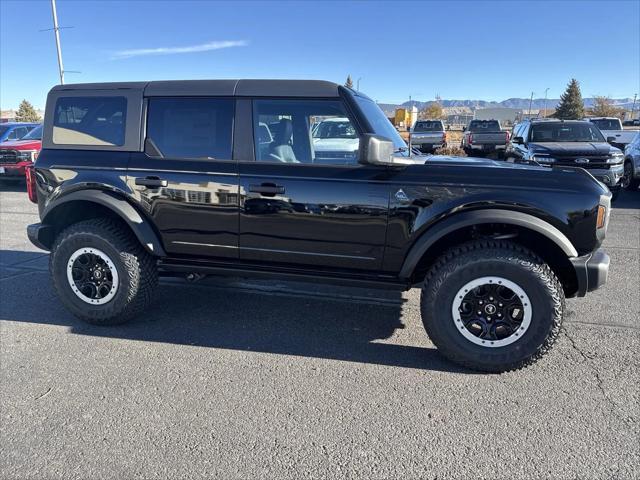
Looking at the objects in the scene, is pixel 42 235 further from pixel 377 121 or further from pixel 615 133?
pixel 615 133

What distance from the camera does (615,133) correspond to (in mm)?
18594

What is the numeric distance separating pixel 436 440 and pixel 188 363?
1799 mm

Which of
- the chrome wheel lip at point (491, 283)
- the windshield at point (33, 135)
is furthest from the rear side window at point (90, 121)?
the windshield at point (33, 135)

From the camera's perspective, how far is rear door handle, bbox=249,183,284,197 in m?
3.44

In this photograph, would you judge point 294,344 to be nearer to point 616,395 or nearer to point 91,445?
point 91,445

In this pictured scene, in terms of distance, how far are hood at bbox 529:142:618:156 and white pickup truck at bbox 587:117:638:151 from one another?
28.6 feet

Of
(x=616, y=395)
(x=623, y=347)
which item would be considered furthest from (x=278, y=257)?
(x=623, y=347)

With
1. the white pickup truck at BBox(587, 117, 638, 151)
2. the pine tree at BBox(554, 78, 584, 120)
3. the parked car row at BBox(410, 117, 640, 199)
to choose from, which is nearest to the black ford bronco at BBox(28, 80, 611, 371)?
the parked car row at BBox(410, 117, 640, 199)

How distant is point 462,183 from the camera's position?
10.5ft

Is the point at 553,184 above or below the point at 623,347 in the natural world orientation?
above

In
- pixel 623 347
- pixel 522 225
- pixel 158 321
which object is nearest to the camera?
pixel 522 225

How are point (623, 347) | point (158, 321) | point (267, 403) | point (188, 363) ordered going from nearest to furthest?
point (267, 403), point (188, 363), point (623, 347), point (158, 321)

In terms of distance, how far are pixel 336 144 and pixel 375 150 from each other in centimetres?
54

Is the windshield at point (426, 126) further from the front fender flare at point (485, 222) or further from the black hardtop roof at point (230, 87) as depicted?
the front fender flare at point (485, 222)
